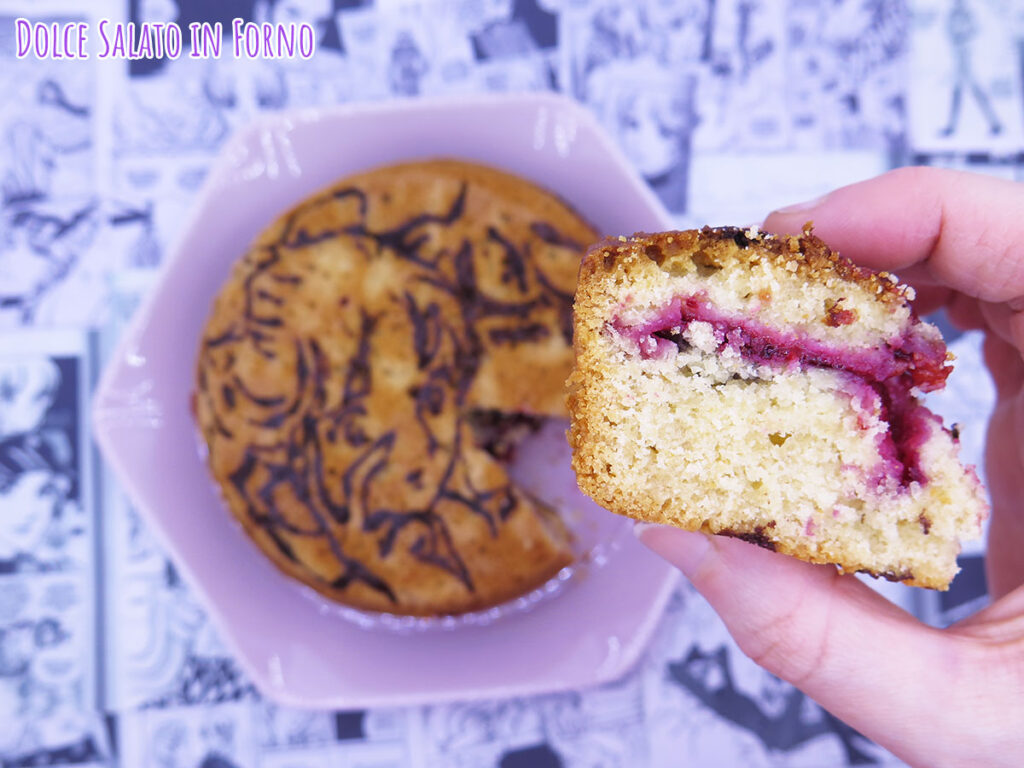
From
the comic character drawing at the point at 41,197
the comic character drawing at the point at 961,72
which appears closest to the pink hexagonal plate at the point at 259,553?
the comic character drawing at the point at 41,197

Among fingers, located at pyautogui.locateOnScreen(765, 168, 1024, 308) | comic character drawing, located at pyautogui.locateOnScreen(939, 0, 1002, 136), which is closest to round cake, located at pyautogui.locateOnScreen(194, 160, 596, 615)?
fingers, located at pyautogui.locateOnScreen(765, 168, 1024, 308)

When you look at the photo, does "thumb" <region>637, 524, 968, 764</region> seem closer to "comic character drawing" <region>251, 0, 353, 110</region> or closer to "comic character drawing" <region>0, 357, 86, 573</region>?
"comic character drawing" <region>251, 0, 353, 110</region>

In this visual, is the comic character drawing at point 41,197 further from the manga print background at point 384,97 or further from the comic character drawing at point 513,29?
the comic character drawing at point 513,29

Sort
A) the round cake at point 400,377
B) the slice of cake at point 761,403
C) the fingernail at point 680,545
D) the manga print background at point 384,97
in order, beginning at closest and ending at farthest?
the slice of cake at point 761,403 → the fingernail at point 680,545 → the round cake at point 400,377 → the manga print background at point 384,97

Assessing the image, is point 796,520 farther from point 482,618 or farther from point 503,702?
point 503,702

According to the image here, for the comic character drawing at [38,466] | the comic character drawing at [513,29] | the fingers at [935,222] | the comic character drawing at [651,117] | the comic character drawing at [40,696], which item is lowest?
the comic character drawing at [40,696]

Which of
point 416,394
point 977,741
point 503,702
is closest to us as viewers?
point 977,741

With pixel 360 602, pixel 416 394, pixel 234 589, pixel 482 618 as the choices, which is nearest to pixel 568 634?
pixel 482 618
